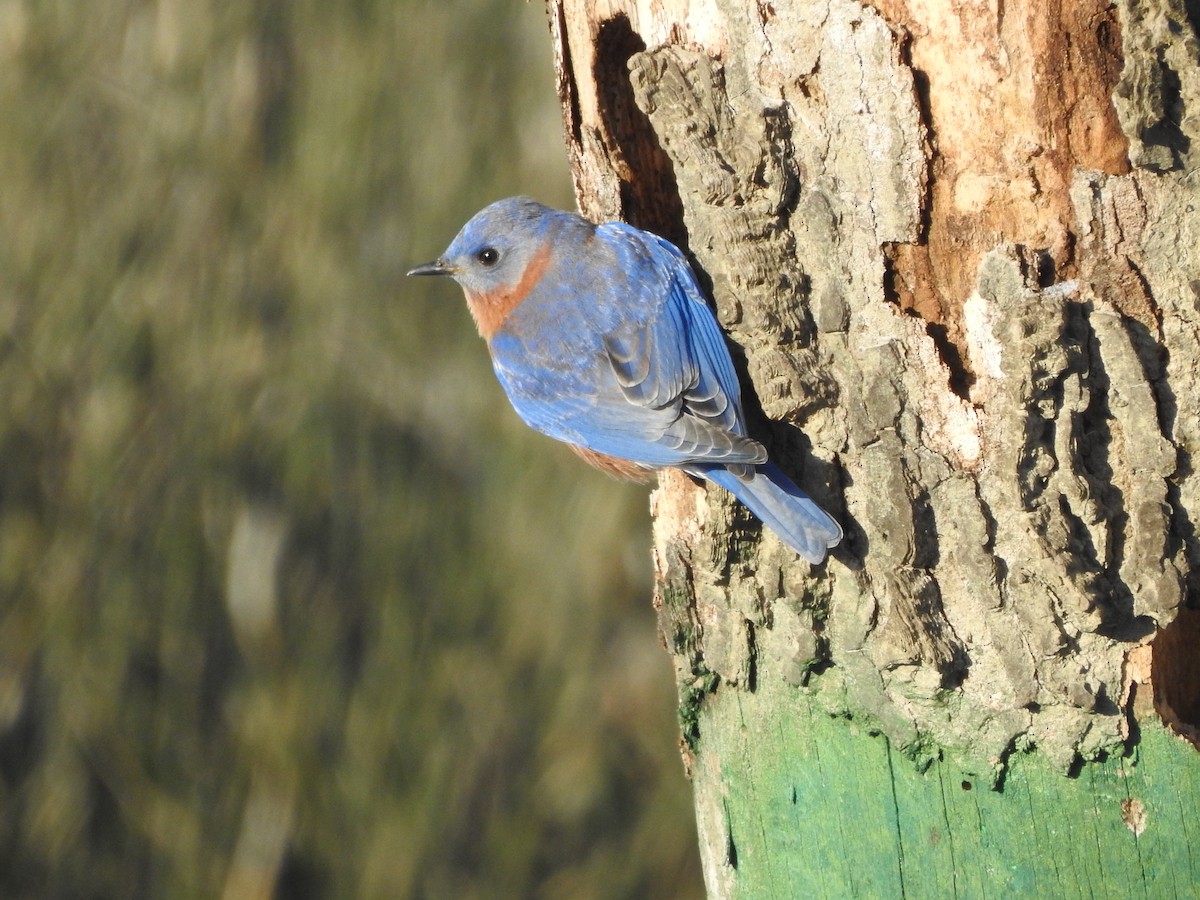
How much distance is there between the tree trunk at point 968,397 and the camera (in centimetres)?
231

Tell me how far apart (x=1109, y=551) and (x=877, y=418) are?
487 millimetres

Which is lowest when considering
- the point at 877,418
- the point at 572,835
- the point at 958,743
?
the point at 572,835

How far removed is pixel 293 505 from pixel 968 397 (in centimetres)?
311

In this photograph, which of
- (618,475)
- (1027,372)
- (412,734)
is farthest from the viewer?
(412,734)

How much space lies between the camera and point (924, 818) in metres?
2.56

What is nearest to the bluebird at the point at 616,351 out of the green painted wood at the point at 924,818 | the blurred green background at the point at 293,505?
the green painted wood at the point at 924,818

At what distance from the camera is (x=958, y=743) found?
2.51m

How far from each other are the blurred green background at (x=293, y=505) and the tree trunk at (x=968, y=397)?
8.52 ft

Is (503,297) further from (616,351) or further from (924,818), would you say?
(924,818)

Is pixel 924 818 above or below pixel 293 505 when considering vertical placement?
below

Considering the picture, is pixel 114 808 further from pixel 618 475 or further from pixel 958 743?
pixel 958 743

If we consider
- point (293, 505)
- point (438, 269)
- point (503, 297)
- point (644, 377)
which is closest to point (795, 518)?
point (644, 377)

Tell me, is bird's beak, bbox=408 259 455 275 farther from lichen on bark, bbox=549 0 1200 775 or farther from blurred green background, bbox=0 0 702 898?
blurred green background, bbox=0 0 702 898

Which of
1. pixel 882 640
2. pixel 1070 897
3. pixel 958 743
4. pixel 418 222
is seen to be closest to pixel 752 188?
pixel 882 640
